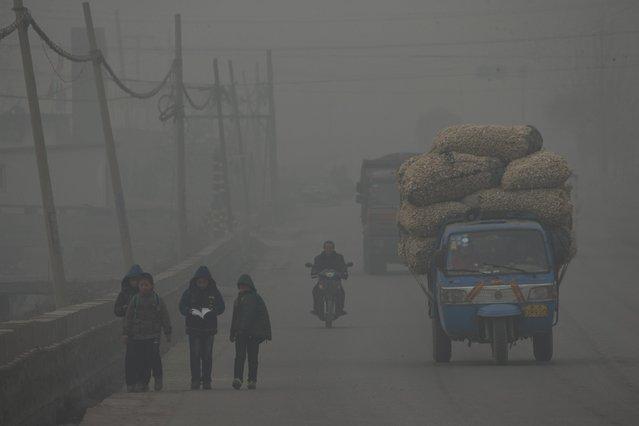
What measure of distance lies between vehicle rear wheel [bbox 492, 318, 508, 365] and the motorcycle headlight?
556mm

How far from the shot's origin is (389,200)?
37594 millimetres

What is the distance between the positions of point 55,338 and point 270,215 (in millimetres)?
52294

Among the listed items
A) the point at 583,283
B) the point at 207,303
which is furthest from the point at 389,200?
the point at 207,303

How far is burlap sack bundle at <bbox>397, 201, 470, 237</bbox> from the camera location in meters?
18.7

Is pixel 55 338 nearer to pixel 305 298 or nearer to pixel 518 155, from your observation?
pixel 518 155

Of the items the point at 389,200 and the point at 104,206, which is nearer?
the point at 389,200

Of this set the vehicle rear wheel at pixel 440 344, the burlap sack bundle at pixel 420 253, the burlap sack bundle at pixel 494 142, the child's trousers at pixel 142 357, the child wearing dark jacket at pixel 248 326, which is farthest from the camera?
the burlap sack bundle at pixel 494 142

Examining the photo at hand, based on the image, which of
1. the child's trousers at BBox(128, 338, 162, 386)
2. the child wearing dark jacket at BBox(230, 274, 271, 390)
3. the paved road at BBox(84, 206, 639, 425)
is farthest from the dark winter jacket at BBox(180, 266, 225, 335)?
the paved road at BBox(84, 206, 639, 425)

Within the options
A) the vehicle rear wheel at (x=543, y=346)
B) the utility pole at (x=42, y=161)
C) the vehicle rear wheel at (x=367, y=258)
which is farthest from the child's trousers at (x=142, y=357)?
the vehicle rear wheel at (x=367, y=258)

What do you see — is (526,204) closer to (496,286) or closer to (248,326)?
(496,286)

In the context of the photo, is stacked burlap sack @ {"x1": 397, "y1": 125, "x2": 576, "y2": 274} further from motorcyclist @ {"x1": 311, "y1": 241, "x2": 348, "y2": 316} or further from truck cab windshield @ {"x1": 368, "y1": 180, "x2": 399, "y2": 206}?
truck cab windshield @ {"x1": 368, "y1": 180, "x2": 399, "y2": 206}

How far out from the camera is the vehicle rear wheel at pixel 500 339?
17109 millimetres

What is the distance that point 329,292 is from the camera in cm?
2450

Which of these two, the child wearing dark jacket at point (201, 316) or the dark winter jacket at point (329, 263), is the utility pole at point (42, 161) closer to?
the dark winter jacket at point (329, 263)
